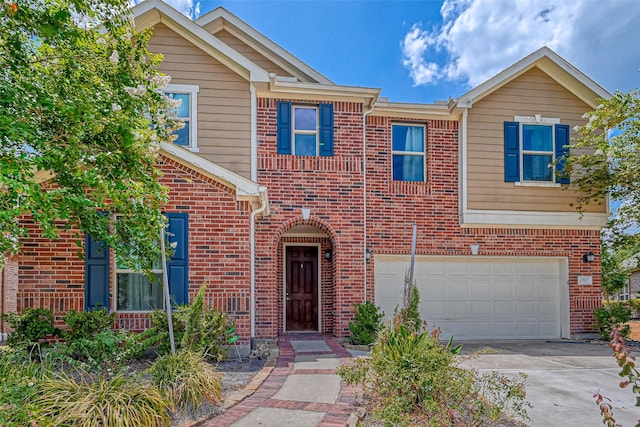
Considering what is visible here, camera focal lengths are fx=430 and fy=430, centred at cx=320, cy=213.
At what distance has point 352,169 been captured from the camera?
1044cm

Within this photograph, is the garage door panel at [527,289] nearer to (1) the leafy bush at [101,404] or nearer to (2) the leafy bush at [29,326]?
(1) the leafy bush at [101,404]

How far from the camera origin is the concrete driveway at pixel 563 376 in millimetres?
5055

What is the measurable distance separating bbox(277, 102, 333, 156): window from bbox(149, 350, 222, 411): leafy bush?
618 cm

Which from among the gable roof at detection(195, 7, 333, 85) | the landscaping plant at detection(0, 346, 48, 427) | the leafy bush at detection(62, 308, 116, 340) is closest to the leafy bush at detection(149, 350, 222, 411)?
the landscaping plant at detection(0, 346, 48, 427)

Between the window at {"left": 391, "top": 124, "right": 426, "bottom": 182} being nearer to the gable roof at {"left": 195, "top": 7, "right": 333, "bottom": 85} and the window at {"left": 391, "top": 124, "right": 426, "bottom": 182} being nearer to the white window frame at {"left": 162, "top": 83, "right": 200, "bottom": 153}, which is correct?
the gable roof at {"left": 195, "top": 7, "right": 333, "bottom": 85}

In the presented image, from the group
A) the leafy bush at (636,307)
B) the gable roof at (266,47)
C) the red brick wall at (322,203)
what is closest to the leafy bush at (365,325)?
the red brick wall at (322,203)

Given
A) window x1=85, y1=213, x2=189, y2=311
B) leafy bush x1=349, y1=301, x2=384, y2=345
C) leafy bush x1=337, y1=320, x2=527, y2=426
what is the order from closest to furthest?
1. leafy bush x1=337, y1=320, x2=527, y2=426
2. window x1=85, y1=213, x2=189, y2=311
3. leafy bush x1=349, y1=301, x2=384, y2=345

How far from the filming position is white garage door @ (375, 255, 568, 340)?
10.9 metres

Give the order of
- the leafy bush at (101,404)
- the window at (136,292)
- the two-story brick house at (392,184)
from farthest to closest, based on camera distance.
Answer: the two-story brick house at (392,184)
the window at (136,292)
the leafy bush at (101,404)

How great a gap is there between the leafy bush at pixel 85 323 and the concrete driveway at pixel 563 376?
567 centimetres

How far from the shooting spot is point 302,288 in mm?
11656

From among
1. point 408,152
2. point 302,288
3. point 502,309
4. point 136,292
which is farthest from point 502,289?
point 136,292

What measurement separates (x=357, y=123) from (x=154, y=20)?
5.20 meters

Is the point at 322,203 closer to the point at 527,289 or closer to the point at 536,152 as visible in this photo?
the point at 536,152
